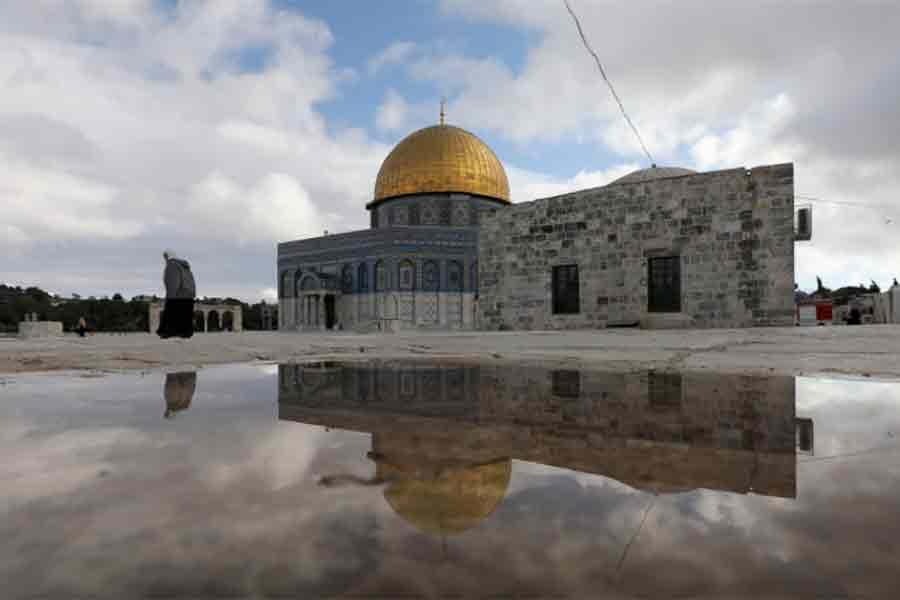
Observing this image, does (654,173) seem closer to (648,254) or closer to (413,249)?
(648,254)

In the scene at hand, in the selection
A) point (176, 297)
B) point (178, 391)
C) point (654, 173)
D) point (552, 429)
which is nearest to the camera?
point (552, 429)

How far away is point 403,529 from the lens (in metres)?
0.86

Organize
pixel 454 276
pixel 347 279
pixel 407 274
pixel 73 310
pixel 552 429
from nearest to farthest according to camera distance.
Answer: pixel 552 429 → pixel 407 274 → pixel 454 276 → pixel 347 279 → pixel 73 310

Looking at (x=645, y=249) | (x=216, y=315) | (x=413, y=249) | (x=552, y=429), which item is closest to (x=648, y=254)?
(x=645, y=249)

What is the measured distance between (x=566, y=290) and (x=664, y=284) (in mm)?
2172

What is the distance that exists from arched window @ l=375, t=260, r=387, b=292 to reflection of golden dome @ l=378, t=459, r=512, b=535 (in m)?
25.9

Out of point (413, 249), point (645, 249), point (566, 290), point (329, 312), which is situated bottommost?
point (329, 312)

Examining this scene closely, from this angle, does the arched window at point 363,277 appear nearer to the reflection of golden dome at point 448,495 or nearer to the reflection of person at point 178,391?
the reflection of person at point 178,391

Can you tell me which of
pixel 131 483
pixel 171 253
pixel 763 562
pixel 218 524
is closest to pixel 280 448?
pixel 131 483

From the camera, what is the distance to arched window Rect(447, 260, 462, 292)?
27328mm

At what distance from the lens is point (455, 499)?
1000 millimetres

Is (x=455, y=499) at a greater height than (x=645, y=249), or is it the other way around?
(x=645, y=249)

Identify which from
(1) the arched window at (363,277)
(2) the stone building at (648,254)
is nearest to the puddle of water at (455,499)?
(2) the stone building at (648,254)

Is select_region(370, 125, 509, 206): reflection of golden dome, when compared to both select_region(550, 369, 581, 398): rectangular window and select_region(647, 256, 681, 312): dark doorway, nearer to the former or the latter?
select_region(647, 256, 681, 312): dark doorway
